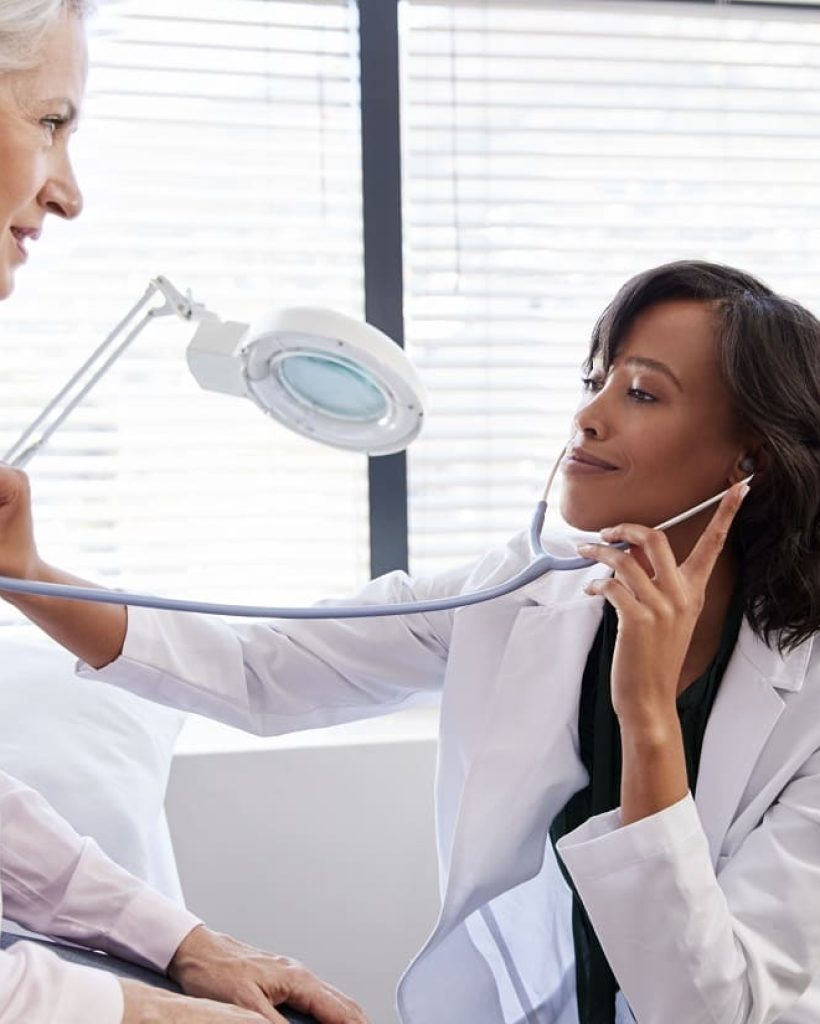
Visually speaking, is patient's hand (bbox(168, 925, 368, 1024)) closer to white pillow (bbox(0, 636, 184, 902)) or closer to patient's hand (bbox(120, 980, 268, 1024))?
patient's hand (bbox(120, 980, 268, 1024))

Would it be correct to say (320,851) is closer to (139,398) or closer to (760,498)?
(139,398)

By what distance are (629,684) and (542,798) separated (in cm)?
28

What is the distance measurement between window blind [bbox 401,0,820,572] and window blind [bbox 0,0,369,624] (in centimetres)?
16

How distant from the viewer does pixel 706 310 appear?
4.37ft

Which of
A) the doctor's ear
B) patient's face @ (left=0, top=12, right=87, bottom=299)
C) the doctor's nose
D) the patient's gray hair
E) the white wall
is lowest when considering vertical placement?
the white wall

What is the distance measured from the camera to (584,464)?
52.2 inches

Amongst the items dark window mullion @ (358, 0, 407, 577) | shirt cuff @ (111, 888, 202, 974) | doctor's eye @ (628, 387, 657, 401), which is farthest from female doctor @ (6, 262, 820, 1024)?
dark window mullion @ (358, 0, 407, 577)

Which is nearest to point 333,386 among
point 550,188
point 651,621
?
point 651,621

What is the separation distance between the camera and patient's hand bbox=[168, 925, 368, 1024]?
104cm

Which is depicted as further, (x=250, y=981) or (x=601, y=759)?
(x=601, y=759)

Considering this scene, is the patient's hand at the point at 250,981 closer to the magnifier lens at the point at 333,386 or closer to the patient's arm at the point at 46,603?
the patient's arm at the point at 46,603

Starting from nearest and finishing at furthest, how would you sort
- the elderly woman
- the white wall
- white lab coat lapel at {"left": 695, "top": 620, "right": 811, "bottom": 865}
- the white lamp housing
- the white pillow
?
the elderly woman → the white lamp housing → white lab coat lapel at {"left": 695, "top": 620, "right": 811, "bottom": 865} → the white pillow → the white wall

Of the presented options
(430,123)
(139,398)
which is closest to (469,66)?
(430,123)

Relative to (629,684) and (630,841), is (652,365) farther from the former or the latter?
(630,841)
